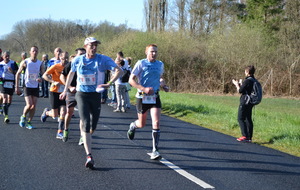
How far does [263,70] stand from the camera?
1184 inches

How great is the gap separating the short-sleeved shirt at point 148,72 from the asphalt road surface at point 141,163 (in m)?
1.37

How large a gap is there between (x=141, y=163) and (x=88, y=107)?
1348 millimetres

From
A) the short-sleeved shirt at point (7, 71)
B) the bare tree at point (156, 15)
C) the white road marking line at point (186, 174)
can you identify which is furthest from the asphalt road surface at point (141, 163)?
the bare tree at point (156, 15)

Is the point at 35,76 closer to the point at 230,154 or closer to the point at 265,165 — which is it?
the point at 230,154

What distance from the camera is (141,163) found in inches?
281

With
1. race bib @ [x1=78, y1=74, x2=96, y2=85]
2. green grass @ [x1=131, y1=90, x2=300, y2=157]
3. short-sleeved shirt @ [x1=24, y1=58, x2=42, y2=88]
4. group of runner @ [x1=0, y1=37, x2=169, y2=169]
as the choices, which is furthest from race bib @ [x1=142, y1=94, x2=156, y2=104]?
short-sleeved shirt @ [x1=24, y1=58, x2=42, y2=88]

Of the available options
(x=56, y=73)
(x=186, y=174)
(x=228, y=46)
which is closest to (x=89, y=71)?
(x=186, y=174)

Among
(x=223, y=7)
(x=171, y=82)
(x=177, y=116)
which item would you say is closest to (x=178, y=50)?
(x=171, y=82)

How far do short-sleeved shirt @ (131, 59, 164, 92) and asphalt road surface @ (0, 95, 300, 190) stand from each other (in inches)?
54.1

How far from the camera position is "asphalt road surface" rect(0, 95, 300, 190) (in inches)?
231

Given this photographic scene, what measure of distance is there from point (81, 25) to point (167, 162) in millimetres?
67847

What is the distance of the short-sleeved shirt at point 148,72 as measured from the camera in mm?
7633

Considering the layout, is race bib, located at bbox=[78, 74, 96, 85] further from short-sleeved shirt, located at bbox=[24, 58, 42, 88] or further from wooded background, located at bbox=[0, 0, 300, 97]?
wooded background, located at bbox=[0, 0, 300, 97]

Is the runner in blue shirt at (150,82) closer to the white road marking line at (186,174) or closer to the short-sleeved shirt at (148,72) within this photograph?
the short-sleeved shirt at (148,72)
